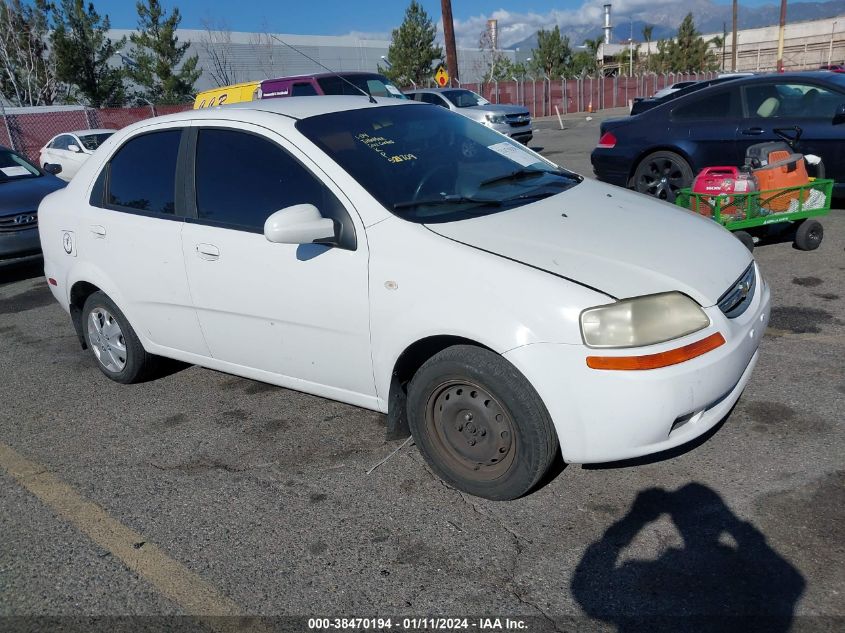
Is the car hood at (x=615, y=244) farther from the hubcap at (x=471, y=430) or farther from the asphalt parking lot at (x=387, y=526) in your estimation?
the hubcap at (x=471, y=430)

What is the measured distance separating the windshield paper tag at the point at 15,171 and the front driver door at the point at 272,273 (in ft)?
20.6

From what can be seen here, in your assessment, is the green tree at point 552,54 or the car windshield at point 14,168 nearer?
the car windshield at point 14,168

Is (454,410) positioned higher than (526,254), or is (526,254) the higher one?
(526,254)

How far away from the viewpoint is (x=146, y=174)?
13.9ft

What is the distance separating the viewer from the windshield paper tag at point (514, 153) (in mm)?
4083

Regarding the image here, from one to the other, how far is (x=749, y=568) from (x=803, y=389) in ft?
5.42

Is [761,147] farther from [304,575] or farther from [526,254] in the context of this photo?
[304,575]

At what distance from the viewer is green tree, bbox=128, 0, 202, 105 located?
3150cm

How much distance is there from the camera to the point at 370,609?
256cm

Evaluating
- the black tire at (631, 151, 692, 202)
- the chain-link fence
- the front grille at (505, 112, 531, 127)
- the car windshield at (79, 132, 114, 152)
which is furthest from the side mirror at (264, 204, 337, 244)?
the chain-link fence

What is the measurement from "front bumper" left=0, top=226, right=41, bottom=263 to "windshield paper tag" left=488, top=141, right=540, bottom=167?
6.13 meters

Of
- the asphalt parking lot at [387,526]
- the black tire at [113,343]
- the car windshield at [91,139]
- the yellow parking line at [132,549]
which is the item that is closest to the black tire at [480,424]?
the asphalt parking lot at [387,526]

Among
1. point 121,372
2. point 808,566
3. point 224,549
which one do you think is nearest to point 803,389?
point 808,566

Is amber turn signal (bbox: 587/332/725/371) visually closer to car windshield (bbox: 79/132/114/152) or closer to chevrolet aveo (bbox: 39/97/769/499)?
chevrolet aveo (bbox: 39/97/769/499)
